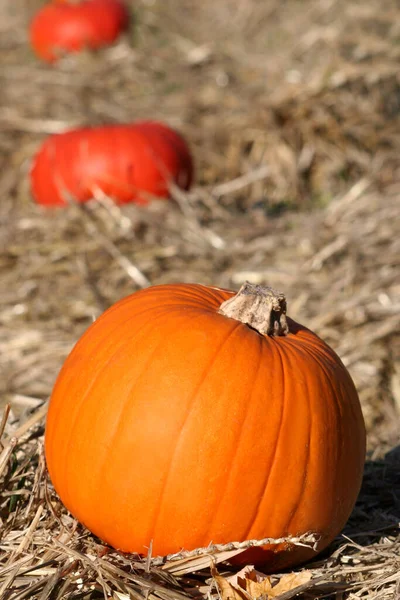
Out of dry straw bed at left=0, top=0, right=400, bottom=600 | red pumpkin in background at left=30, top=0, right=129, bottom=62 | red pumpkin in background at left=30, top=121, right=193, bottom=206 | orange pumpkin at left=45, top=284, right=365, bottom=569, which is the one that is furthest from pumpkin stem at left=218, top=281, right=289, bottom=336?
red pumpkin in background at left=30, top=0, right=129, bottom=62

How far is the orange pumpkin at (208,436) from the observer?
2379mm

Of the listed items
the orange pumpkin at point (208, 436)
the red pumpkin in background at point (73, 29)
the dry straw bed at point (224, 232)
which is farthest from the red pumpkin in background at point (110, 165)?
the orange pumpkin at point (208, 436)

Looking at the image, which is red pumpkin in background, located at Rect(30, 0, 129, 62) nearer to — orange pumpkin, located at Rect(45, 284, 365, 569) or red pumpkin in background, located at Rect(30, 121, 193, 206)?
red pumpkin in background, located at Rect(30, 121, 193, 206)

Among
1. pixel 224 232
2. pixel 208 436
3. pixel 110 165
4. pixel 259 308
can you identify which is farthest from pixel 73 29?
pixel 208 436

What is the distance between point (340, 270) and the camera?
17.6 feet

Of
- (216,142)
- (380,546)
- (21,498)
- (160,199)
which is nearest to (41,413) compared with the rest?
(21,498)

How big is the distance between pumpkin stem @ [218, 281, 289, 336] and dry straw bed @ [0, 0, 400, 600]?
0.67 meters

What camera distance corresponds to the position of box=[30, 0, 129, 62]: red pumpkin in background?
31.6 ft

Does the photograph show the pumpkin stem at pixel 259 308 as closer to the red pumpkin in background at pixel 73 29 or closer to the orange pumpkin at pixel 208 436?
the orange pumpkin at pixel 208 436

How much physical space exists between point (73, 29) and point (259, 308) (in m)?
7.80

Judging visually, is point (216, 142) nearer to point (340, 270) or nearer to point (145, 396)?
point (340, 270)

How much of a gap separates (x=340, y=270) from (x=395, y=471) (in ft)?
6.91

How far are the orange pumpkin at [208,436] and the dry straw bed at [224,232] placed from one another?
117 millimetres

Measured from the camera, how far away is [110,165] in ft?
20.3
